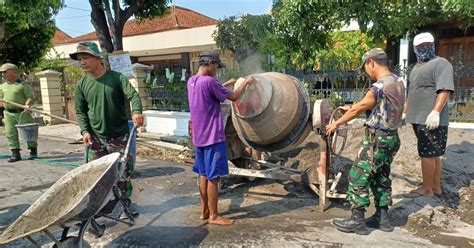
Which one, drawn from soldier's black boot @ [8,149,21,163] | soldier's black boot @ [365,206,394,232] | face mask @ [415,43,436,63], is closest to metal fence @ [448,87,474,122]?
face mask @ [415,43,436,63]

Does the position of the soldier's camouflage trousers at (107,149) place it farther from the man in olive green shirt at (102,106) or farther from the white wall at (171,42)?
the white wall at (171,42)

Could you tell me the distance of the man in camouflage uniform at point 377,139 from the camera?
3674 millimetres

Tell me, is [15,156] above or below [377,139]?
below

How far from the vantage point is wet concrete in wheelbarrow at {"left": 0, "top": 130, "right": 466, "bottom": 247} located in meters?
3.64

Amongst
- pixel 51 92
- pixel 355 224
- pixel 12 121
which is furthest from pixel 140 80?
pixel 355 224

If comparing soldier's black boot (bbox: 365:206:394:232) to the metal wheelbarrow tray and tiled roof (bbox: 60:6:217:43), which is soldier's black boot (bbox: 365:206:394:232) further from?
tiled roof (bbox: 60:6:217:43)

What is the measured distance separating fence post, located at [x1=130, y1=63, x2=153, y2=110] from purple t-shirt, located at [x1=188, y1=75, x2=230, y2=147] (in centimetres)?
672

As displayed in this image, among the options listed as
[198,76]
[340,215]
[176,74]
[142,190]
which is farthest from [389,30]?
[176,74]

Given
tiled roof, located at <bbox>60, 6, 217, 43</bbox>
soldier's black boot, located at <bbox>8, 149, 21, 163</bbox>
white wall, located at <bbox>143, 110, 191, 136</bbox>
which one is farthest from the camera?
tiled roof, located at <bbox>60, 6, 217, 43</bbox>

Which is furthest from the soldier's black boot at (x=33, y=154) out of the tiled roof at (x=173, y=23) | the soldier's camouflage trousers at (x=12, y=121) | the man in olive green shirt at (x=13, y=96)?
the tiled roof at (x=173, y=23)

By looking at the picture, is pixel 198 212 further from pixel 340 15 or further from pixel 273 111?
pixel 340 15

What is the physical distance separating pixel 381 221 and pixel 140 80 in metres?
7.91

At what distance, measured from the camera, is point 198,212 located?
14.5 feet

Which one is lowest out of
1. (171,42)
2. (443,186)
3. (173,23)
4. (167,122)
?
(443,186)
